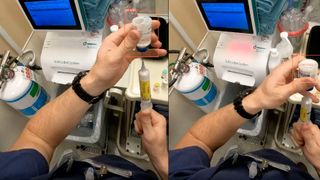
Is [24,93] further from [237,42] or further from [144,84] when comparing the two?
[237,42]

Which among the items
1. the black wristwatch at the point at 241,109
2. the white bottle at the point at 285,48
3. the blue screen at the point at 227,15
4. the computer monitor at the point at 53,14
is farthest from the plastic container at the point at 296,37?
the computer monitor at the point at 53,14

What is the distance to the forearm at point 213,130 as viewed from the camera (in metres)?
0.73

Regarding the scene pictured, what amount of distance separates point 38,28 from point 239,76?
22.2 inches

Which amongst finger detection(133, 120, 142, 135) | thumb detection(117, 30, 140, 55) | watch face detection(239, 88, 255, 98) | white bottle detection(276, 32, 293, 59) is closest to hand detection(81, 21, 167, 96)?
thumb detection(117, 30, 140, 55)

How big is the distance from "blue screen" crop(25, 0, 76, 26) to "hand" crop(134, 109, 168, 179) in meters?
0.35

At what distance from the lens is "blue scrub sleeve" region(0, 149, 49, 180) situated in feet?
2.57

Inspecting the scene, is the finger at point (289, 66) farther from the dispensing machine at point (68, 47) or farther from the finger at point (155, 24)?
the dispensing machine at point (68, 47)

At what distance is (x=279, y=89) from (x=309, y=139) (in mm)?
158

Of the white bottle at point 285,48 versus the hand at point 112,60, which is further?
the white bottle at point 285,48

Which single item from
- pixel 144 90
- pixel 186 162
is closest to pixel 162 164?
pixel 186 162

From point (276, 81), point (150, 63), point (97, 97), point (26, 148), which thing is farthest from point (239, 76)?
point (26, 148)

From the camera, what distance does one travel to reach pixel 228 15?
835 mm

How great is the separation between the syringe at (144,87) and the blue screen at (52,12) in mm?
297

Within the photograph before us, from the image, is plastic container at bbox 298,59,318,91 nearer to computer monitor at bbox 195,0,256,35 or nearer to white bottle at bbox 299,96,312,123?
white bottle at bbox 299,96,312,123
